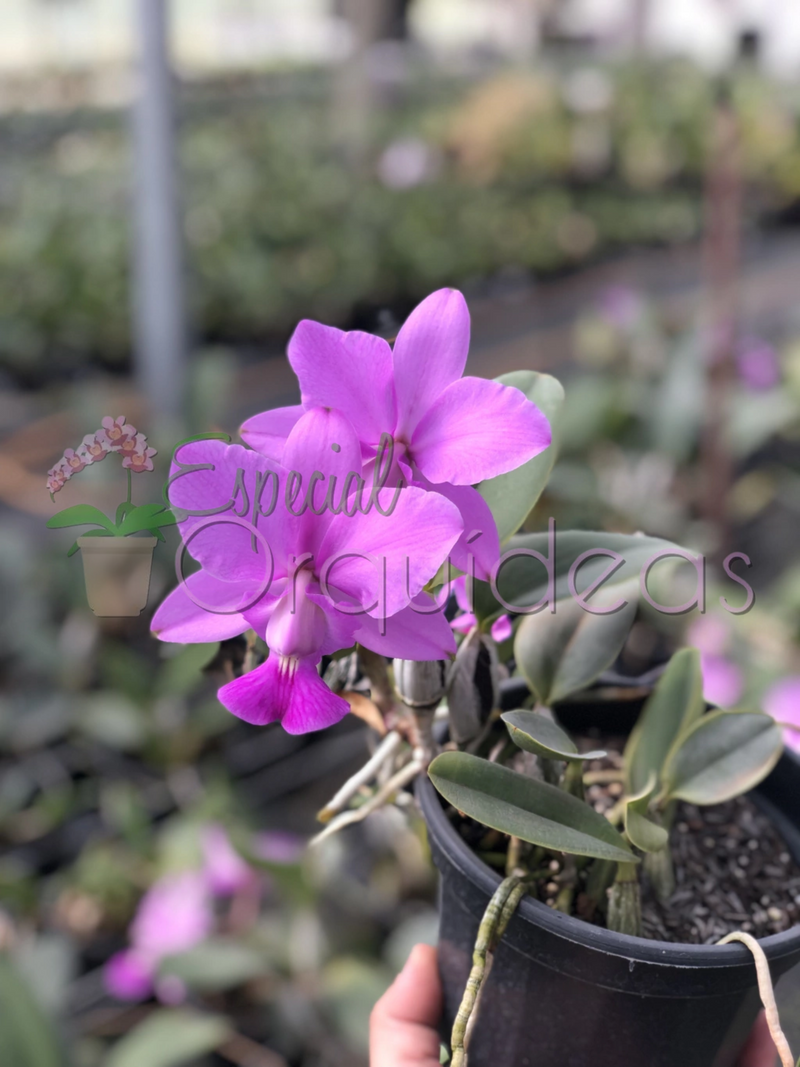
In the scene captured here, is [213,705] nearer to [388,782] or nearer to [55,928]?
[55,928]

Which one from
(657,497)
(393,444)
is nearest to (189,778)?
(657,497)

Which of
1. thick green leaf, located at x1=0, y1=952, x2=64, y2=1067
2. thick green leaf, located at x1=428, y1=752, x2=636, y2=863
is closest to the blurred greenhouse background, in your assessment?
thick green leaf, located at x1=0, y1=952, x2=64, y2=1067

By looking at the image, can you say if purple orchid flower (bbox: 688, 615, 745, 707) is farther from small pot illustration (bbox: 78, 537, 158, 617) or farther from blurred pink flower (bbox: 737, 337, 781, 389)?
small pot illustration (bbox: 78, 537, 158, 617)

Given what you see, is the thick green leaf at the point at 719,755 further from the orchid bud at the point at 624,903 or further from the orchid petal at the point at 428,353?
the orchid petal at the point at 428,353

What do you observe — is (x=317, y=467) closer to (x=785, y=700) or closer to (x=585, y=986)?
(x=585, y=986)

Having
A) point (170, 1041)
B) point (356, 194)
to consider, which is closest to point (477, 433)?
point (170, 1041)

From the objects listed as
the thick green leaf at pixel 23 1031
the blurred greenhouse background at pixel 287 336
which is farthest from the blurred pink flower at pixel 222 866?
the thick green leaf at pixel 23 1031
